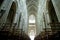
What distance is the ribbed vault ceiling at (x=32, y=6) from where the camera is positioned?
94.6 feet

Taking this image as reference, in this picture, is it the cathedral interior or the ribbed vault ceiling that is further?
the ribbed vault ceiling

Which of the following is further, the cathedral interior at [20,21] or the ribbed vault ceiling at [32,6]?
the ribbed vault ceiling at [32,6]

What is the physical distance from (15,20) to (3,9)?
12.6 feet

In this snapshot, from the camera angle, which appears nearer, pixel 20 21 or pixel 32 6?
pixel 20 21

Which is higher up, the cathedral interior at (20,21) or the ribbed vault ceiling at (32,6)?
the ribbed vault ceiling at (32,6)

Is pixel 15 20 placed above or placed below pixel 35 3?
below

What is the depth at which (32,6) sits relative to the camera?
1190 inches

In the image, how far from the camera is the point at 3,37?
9.07 meters

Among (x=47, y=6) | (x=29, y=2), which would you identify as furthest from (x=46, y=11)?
(x=29, y=2)

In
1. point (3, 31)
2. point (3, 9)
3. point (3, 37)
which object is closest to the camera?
point (3, 31)

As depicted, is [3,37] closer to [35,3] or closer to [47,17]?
[47,17]

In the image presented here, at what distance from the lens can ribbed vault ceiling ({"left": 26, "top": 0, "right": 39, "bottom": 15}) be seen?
94.6ft

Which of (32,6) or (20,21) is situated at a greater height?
(32,6)

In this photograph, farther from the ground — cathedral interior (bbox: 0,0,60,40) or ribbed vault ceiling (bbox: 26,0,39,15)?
ribbed vault ceiling (bbox: 26,0,39,15)
